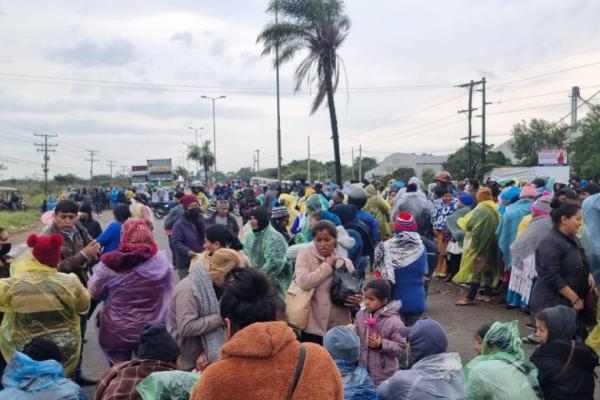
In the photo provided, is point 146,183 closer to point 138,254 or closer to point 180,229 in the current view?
point 180,229

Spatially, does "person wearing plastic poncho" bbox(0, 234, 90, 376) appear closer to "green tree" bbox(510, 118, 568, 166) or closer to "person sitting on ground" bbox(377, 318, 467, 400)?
"person sitting on ground" bbox(377, 318, 467, 400)

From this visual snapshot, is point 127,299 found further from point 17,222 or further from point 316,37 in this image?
point 17,222

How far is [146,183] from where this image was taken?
48.2m

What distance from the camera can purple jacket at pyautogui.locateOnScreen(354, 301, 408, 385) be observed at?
4.25 m

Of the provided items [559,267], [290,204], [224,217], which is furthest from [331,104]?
[559,267]

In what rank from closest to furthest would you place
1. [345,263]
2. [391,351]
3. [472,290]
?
[391,351] → [345,263] → [472,290]

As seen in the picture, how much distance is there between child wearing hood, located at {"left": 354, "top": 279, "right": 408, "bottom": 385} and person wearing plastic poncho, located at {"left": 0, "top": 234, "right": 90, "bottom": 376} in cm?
227

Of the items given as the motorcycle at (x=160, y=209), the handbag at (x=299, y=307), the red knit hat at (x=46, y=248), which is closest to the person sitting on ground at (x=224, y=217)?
the handbag at (x=299, y=307)

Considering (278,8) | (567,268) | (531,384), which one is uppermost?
(278,8)

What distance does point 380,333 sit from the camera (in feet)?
14.2

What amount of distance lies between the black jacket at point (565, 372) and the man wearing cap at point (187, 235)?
4.70m

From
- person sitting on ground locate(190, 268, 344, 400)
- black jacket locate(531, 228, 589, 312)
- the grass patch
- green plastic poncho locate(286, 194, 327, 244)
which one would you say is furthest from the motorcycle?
person sitting on ground locate(190, 268, 344, 400)

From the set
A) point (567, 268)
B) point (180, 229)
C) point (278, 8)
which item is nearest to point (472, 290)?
point (567, 268)

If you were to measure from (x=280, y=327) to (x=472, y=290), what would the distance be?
7.45 m
